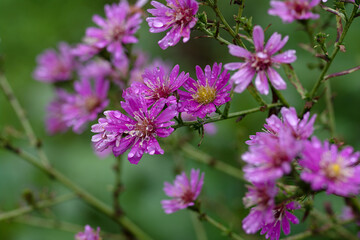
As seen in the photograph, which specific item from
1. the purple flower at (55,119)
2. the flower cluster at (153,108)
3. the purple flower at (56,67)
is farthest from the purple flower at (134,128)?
the purple flower at (55,119)

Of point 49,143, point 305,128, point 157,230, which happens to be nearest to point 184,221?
point 157,230

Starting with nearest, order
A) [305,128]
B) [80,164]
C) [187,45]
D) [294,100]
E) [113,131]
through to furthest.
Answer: [305,128], [113,131], [294,100], [80,164], [187,45]

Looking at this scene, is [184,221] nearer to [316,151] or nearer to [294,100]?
[294,100]

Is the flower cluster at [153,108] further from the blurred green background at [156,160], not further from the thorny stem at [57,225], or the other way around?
the thorny stem at [57,225]

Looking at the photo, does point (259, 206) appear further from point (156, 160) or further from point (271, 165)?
point (156, 160)

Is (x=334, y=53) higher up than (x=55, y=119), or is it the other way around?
(x=55, y=119)

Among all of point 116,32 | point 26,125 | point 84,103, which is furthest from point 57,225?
point 116,32
